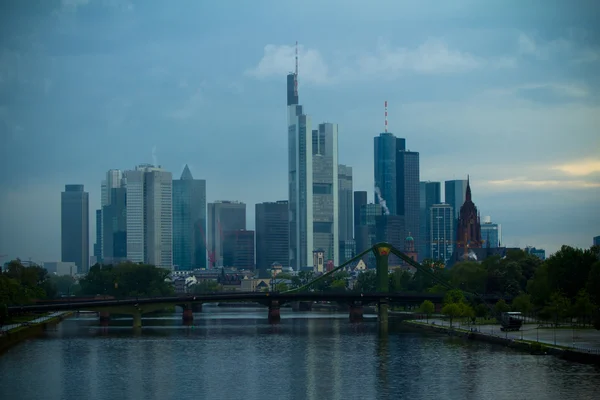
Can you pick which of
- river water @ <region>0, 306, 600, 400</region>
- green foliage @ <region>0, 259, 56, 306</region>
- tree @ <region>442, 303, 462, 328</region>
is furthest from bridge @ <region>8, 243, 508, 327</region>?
river water @ <region>0, 306, 600, 400</region>

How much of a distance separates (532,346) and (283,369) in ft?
61.6

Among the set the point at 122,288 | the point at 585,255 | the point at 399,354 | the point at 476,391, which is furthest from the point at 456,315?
the point at 122,288

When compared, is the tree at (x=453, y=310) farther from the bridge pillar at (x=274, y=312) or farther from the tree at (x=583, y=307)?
the bridge pillar at (x=274, y=312)

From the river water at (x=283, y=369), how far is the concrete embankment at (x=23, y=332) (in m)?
1.50

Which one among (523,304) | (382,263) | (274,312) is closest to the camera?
(523,304)

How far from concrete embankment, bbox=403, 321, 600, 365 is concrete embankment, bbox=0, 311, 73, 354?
4040cm

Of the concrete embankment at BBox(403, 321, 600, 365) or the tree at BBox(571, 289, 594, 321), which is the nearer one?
the concrete embankment at BBox(403, 321, 600, 365)

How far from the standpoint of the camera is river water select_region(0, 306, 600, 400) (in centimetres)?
6350

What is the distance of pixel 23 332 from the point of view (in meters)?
112

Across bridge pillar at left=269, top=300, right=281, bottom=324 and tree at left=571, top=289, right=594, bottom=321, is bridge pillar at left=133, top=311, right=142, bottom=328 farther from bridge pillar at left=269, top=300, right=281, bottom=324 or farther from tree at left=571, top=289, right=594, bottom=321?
tree at left=571, top=289, right=594, bottom=321

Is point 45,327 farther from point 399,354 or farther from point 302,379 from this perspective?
point 302,379

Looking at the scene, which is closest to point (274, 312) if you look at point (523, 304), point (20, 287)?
point (20, 287)

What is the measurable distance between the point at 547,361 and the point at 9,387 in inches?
1400

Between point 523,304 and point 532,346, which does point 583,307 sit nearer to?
point 532,346
